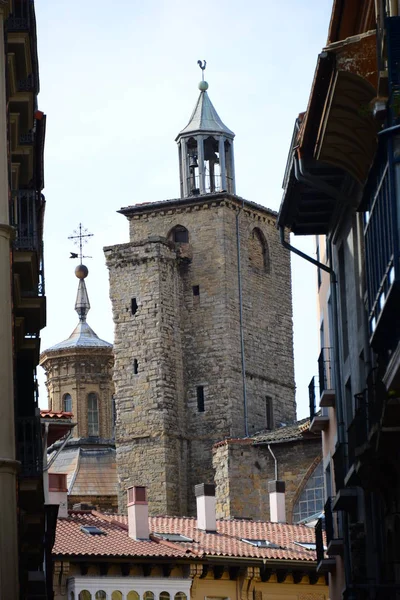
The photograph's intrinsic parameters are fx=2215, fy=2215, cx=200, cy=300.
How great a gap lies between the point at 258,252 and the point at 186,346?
6180 mm

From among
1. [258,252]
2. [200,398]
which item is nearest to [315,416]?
[200,398]

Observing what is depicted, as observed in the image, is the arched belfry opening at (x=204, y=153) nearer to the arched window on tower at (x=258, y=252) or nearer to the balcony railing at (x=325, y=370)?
the arched window on tower at (x=258, y=252)

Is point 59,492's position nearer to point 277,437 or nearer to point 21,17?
point 277,437

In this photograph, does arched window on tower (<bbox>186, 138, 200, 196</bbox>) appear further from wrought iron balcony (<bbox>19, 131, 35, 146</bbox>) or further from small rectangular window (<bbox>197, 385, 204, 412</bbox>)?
wrought iron balcony (<bbox>19, 131, 35, 146</bbox>)

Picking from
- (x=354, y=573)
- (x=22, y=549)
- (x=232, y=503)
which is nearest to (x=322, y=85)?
(x=354, y=573)

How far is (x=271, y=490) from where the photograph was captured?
232 ft

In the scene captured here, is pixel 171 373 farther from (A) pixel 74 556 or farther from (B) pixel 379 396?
(B) pixel 379 396

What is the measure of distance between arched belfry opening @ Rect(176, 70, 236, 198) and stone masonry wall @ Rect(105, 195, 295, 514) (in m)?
3.12

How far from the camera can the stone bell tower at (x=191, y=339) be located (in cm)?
9256

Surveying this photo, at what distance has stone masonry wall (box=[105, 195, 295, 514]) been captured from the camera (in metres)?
92.5

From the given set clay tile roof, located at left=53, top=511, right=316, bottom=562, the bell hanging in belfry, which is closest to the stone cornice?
the bell hanging in belfry

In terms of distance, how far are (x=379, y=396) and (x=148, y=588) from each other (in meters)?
29.4

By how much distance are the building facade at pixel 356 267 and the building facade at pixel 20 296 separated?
3.92m

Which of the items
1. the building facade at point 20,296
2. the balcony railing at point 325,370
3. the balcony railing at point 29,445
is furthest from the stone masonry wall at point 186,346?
the balcony railing at point 29,445
